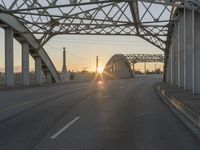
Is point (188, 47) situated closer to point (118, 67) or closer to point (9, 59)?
point (9, 59)

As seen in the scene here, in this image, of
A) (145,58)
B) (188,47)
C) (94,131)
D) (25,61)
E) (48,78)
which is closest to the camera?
(94,131)

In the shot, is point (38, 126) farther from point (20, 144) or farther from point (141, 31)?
point (141, 31)

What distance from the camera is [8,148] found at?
10250 millimetres

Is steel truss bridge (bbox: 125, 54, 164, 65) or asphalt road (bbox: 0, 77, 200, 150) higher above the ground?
steel truss bridge (bbox: 125, 54, 164, 65)

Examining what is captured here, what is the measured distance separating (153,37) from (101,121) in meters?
44.6

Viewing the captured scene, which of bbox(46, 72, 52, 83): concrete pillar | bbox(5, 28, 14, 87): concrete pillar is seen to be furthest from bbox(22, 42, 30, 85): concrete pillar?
bbox(46, 72, 52, 83): concrete pillar

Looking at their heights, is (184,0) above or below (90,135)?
above

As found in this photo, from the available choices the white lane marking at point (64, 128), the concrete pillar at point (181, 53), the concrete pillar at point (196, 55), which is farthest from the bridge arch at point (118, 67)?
the white lane marking at point (64, 128)

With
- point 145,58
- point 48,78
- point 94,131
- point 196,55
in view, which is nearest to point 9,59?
point 48,78

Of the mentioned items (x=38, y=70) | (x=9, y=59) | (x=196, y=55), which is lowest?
(x=38, y=70)

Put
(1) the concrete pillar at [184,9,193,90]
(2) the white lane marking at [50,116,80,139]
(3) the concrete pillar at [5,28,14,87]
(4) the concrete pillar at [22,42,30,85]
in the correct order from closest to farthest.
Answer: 1. (2) the white lane marking at [50,116,80,139]
2. (1) the concrete pillar at [184,9,193,90]
3. (3) the concrete pillar at [5,28,14,87]
4. (4) the concrete pillar at [22,42,30,85]

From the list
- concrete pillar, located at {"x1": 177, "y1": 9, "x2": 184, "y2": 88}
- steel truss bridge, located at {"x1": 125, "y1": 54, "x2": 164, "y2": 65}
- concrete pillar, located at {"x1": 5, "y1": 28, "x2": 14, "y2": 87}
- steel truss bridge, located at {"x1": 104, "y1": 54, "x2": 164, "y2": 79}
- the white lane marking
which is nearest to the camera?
the white lane marking

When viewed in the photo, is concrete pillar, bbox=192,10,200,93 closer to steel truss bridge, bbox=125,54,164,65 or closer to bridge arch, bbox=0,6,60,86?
bridge arch, bbox=0,6,60,86

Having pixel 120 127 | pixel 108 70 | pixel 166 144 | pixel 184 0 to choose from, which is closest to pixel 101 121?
pixel 120 127
